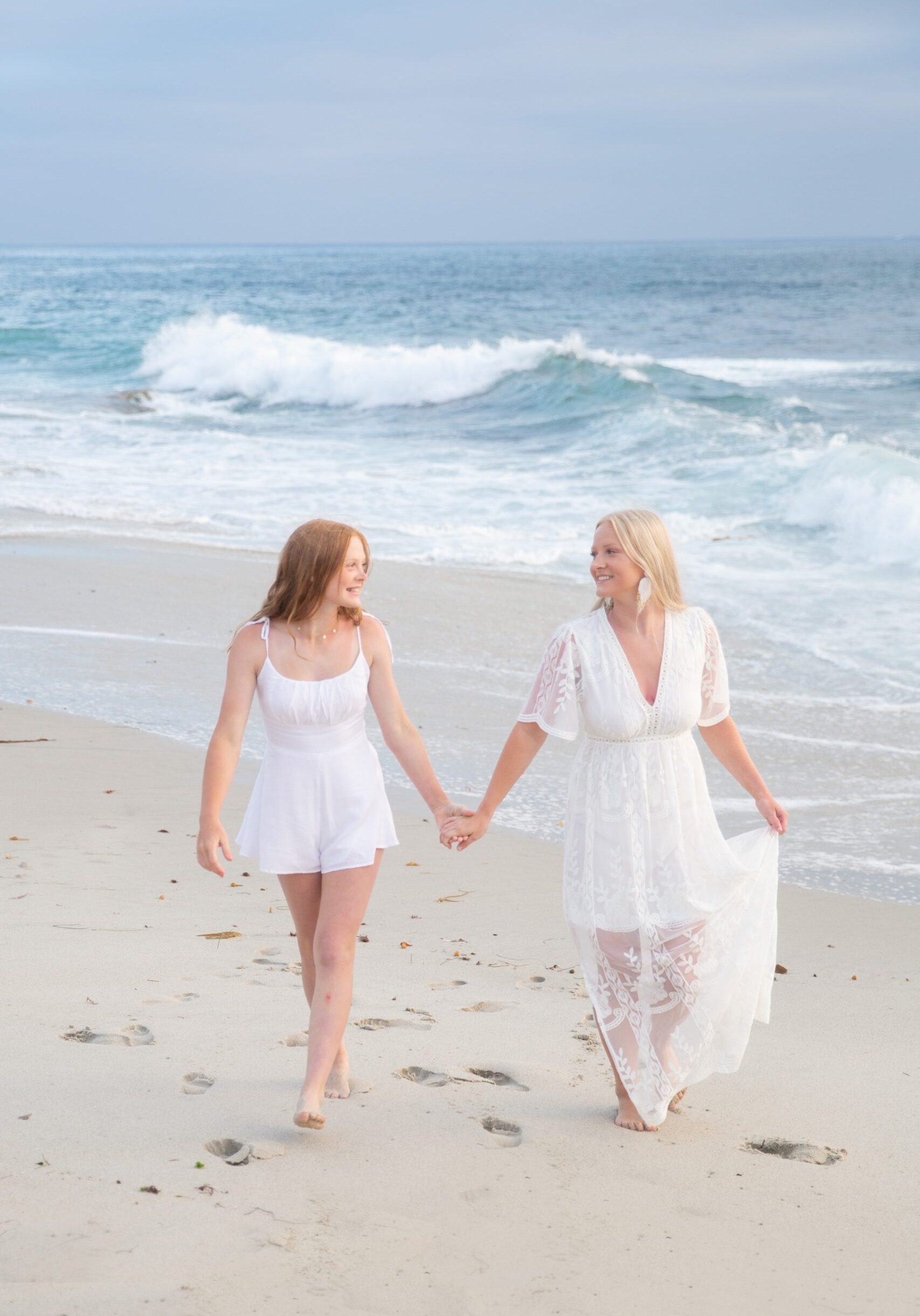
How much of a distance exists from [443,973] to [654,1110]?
1.20 metres

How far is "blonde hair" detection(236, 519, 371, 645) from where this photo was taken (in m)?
3.27

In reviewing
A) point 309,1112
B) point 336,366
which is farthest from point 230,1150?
point 336,366

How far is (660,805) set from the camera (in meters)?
3.37

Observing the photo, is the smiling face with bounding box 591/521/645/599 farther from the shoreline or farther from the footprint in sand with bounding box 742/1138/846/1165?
the shoreline

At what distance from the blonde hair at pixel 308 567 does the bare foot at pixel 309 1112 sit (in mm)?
1144

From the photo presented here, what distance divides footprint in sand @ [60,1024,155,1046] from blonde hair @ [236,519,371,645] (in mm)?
1258

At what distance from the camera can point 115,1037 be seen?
3.66 meters

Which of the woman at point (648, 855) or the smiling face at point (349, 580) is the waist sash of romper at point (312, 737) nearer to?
the smiling face at point (349, 580)

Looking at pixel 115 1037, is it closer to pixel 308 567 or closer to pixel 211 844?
pixel 211 844

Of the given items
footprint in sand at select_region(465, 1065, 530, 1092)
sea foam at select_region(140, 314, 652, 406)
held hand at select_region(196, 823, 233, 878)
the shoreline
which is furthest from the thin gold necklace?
sea foam at select_region(140, 314, 652, 406)

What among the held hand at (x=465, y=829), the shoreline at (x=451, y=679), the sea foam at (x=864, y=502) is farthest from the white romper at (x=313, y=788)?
the sea foam at (x=864, y=502)

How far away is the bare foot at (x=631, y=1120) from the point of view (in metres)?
3.38

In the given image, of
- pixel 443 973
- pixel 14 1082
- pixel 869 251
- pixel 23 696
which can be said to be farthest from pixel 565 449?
pixel 869 251

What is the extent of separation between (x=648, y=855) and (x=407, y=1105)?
2.94 feet
